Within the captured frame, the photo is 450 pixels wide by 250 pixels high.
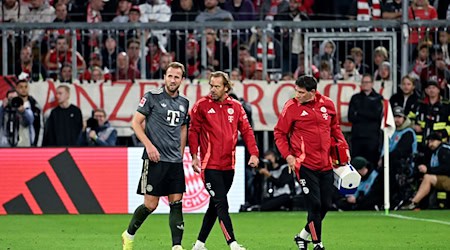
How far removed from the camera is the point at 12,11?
24.7 m

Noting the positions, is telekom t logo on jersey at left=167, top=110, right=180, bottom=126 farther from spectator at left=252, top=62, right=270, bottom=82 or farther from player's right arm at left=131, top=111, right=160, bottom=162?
spectator at left=252, top=62, right=270, bottom=82

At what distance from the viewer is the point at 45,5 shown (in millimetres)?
25000

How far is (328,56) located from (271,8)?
2.21 m

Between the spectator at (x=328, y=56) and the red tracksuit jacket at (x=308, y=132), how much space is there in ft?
29.9

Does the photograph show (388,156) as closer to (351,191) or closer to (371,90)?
(371,90)

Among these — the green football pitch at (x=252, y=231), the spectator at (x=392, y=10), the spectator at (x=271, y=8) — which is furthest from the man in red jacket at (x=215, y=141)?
the spectator at (x=392, y=10)

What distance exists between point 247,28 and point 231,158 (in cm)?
897

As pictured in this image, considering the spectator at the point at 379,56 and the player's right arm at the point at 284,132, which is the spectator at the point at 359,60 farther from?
the player's right arm at the point at 284,132

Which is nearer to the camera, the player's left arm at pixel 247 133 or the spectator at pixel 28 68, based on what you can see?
the player's left arm at pixel 247 133

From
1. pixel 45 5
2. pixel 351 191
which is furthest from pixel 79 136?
pixel 351 191

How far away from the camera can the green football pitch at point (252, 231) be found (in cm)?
1619

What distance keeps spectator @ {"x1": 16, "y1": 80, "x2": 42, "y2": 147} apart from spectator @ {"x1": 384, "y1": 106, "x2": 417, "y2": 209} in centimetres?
671

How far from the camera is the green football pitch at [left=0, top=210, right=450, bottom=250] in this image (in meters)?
16.2

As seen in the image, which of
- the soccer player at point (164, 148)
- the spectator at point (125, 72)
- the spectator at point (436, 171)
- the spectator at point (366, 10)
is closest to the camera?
the soccer player at point (164, 148)
